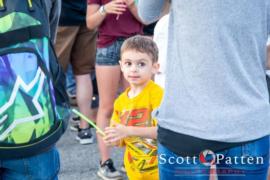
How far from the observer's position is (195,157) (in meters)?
2.07

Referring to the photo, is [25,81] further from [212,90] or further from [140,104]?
[140,104]

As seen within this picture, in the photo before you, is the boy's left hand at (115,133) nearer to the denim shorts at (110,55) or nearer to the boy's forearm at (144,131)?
the boy's forearm at (144,131)

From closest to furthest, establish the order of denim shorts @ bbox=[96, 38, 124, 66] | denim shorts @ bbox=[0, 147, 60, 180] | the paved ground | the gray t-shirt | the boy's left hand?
the gray t-shirt, denim shorts @ bbox=[0, 147, 60, 180], the boy's left hand, denim shorts @ bbox=[96, 38, 124, 66], the paved ground

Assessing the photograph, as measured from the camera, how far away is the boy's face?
304 centimetres

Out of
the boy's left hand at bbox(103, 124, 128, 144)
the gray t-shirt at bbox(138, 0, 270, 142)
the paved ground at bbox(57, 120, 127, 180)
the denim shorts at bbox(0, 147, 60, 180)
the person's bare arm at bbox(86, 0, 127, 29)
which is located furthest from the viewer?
the paved ground at bbox(57, 120, 127, 180)

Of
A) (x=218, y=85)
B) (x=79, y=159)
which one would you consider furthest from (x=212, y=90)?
(x=79, y=159)

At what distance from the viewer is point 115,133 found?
109 inches

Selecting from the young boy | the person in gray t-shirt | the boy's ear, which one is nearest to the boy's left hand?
the young boy

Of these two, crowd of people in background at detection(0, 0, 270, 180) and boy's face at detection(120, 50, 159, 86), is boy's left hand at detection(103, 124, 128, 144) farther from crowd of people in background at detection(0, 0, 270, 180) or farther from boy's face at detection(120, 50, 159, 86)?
crowd of people in background at detection(0, 0, 270, 180)

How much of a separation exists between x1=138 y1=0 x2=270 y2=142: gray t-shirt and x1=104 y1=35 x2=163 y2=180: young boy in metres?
0.98

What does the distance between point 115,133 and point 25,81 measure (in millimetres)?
803

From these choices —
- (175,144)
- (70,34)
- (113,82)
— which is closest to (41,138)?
(175,144)

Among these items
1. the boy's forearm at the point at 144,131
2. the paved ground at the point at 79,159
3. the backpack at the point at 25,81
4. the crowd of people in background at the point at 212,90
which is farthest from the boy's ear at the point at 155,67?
the paved ground at the point at 79,159

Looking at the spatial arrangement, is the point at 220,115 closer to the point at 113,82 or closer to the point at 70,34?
the point at 113,82
